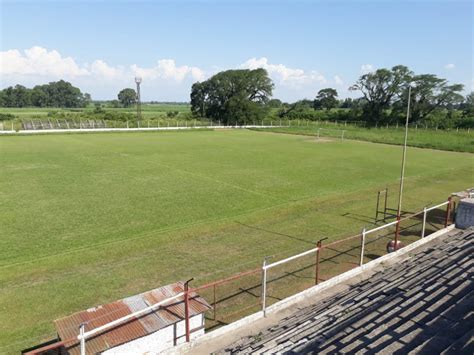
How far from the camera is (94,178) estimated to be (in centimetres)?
2230

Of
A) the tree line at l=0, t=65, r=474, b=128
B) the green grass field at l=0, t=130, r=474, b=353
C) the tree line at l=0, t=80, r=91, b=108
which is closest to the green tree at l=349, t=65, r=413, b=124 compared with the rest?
the tree line at l=0, t=65, r=474, b=128

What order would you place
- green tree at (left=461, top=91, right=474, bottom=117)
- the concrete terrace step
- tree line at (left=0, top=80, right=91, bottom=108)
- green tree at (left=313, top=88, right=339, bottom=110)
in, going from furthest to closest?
tree line at (left=0, top=80, right=91, bottom=108) → green tree at (left=313, top=88, right=339, bottom=110) → green tree at (left=461, top=91, right=474, bottom=117) → the concrete terrace step

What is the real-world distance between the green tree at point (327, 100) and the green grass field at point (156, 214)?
Answer: 274 ft

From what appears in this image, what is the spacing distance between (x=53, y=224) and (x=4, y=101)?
142 metres

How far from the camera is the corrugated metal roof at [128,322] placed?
575 cm

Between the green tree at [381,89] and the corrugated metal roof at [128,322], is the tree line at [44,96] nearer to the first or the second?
the green tree at [381,89]

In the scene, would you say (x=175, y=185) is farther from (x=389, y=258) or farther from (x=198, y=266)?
(x=389, y=258)

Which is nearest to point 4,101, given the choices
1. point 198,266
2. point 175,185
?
point 175,185

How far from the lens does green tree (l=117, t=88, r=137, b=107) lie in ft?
589

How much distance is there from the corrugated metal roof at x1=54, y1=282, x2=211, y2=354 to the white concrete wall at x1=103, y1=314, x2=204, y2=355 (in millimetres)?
100

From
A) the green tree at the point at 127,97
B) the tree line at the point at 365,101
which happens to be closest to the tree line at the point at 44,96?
the green tree at the point at 127,97

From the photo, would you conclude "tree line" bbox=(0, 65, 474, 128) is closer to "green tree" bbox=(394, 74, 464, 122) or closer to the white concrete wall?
"green tree" bbox=(394, 74, 464, 122)

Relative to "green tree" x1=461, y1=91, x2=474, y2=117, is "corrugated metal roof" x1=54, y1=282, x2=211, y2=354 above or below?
below

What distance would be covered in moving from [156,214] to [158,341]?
9.52 m
